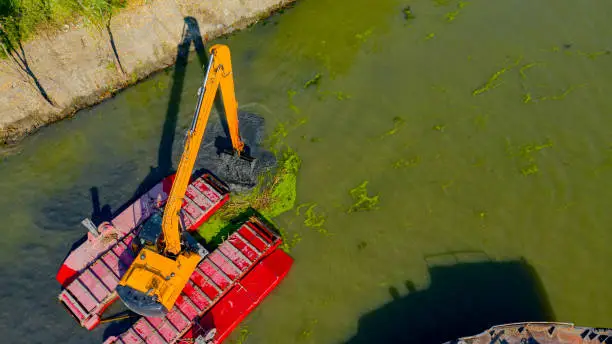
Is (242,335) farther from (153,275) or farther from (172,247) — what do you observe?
(172,247)

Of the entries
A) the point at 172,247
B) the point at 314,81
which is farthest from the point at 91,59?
the point at 172,247

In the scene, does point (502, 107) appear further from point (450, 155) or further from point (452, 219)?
point (452, 219)

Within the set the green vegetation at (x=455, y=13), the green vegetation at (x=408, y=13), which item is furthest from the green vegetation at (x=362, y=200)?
the green vegetation at (x=455, y=13)

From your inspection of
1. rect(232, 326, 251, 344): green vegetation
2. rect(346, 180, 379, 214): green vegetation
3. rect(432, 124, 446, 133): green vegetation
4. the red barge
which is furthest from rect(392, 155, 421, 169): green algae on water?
rect(232, 326, 251, 344): green vegetation

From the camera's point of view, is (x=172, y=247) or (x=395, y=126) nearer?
(x=172, y=247)

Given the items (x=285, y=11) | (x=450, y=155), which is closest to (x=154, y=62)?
(x=285, y=11)
